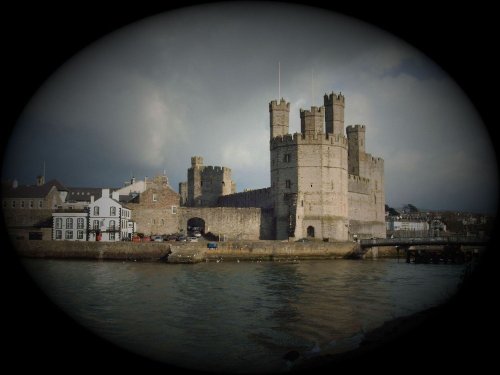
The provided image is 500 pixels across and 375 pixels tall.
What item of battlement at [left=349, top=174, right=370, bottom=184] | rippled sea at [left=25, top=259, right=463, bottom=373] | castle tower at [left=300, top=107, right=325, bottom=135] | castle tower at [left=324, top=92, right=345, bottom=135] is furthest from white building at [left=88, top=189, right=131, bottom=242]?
battlement at [left=349, top=174, right=370, bottom=184]

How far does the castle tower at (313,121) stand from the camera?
43.0m

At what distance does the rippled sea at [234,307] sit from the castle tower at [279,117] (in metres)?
22.6

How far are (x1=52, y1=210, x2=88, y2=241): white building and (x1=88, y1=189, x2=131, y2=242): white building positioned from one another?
642 millimetres

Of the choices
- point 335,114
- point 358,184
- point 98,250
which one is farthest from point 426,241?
point 98,250

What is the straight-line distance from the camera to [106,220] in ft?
129

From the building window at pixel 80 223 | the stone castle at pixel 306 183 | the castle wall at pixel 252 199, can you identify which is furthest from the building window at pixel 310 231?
the building window at pixel 80 223

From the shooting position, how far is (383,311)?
600 inches

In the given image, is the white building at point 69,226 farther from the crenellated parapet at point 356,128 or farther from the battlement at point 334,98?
the crenellated parapet at point 356,128

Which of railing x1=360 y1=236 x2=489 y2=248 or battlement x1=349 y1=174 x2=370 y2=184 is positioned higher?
battlement x1=349 y1=174 x2=370 y2=184

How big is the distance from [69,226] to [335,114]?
98.6 ft

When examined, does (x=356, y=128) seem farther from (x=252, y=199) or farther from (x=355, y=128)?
(x=252, y=199)

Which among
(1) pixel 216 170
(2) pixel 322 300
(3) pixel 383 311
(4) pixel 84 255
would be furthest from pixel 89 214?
(3) pixel 383 311

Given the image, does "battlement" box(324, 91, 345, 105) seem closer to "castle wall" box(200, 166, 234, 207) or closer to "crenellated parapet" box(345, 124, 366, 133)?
"crenellated parapet" box(345, 124, 366, 133)

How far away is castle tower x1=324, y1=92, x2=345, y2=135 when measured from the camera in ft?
163
